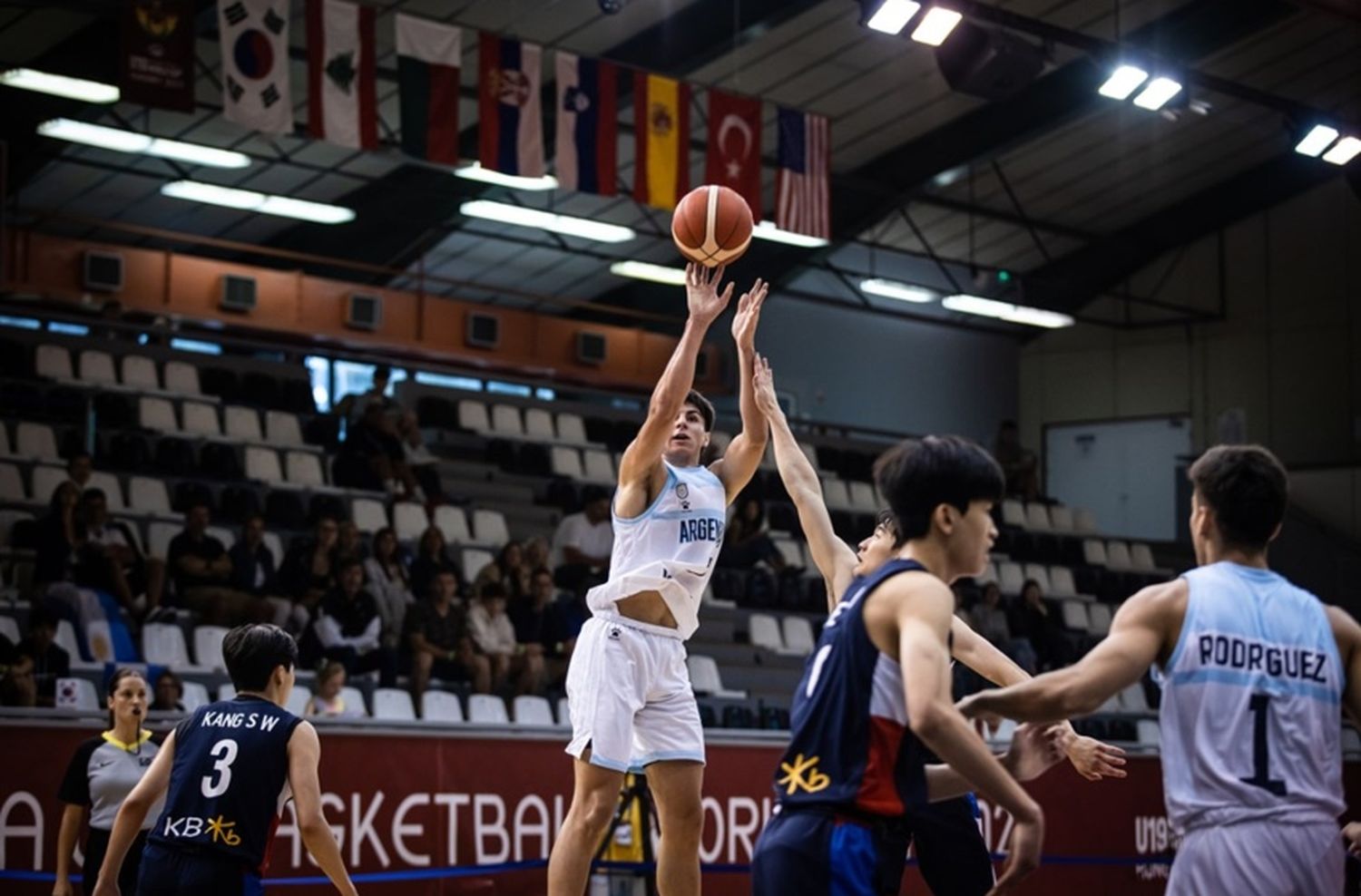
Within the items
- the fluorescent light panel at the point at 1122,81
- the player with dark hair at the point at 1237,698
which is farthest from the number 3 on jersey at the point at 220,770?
→ the fluorescent light panel at the point at 1122,81

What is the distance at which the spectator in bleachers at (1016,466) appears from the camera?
88.9 feet

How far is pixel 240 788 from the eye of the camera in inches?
231

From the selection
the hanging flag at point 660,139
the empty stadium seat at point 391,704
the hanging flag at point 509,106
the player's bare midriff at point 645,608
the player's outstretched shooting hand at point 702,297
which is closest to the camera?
the player's outstretched shooting hand at point 702,297

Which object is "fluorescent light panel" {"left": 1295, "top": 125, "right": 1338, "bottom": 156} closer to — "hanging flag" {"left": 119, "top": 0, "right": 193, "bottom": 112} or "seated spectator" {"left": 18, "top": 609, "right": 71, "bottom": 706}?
"hanging flag" {"left": 119, "top": 0, "right": 193, "bottom": 112}

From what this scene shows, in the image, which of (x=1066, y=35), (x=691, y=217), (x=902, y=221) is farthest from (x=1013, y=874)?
(x=902, y=221)

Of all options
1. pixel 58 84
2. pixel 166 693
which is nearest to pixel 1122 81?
pixel 58 84

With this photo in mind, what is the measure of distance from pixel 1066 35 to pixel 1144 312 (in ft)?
44.8

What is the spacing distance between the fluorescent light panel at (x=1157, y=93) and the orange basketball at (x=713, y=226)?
12090mm

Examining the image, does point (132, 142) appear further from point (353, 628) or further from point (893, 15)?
point (893, 15)

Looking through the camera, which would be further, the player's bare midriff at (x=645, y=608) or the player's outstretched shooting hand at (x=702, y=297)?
the player's bare midriff at (x=645, y=608)

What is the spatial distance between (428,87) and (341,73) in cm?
86

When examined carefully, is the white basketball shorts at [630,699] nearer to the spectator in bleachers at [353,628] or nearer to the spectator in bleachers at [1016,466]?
the spectator in bleachers at [353,628]

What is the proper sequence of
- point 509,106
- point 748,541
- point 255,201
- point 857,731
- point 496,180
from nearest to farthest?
point 857,731 → point 509,106 → point 748,541 → point 496,180 → point 255,201

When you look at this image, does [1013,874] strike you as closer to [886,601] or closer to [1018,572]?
[886,601]
